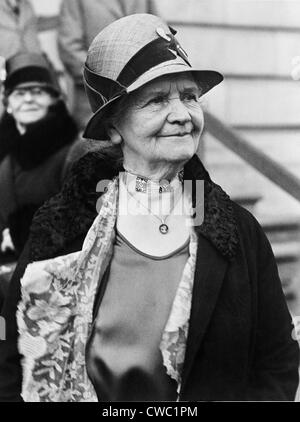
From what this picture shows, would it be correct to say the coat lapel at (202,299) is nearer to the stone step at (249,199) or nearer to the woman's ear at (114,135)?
the woman's ear at (114,135)

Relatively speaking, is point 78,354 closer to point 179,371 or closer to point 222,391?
point 179,371

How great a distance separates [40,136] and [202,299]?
1110 millimetres

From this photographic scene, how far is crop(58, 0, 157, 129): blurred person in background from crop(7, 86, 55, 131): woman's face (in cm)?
11

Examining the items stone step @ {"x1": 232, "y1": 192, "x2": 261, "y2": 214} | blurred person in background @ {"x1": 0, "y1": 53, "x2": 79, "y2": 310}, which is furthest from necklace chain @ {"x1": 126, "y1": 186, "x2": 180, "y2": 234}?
stone step @ {"x1": 232, "y1": 192, "x2": 261, "y2": 214}

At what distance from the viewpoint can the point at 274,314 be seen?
5.78 ft

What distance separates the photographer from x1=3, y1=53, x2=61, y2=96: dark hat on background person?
2498mm

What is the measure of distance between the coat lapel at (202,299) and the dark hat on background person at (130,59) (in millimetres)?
468

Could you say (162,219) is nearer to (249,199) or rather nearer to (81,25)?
(249,199)

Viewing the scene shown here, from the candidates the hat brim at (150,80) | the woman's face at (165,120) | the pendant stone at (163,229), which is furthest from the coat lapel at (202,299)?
the hat brim at (150,80)

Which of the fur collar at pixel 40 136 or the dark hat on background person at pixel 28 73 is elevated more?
the dark hat on background person at pixel 28 73

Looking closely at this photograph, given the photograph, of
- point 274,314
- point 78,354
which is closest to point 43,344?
point 78,354

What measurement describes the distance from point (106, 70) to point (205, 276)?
58 centimetres

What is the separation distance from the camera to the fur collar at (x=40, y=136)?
251cm

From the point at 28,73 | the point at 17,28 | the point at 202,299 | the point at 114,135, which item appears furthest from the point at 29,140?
the point at 202,299
